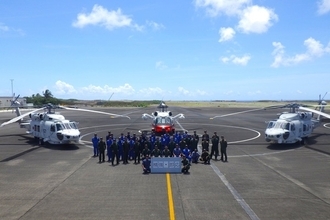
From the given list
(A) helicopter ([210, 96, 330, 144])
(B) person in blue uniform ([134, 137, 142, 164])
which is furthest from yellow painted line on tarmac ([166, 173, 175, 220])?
(A) helicopter ([210, 96, 330, 144])

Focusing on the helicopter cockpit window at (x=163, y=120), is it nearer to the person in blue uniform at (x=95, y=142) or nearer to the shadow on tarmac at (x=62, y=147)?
the shadow on tarmac at (x=62, y=147)

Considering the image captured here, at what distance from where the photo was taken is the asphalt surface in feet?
36.3

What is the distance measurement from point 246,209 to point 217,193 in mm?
2026

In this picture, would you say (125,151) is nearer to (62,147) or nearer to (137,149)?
(137,149)

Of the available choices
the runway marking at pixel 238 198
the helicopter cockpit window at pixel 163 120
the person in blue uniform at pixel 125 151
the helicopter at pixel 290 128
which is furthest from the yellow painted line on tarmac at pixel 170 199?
the helicopter cockpit window at pixel 163 120

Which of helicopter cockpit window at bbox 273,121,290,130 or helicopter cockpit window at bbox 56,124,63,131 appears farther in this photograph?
helicopter cockpit window at bbox 273,121,290,130

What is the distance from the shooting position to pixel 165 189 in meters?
13.8

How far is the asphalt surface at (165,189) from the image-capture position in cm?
1105

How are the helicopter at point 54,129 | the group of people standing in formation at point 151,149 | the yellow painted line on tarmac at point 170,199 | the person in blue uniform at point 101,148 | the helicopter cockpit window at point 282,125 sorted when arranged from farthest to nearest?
the helicopter cockpit window at point 282,125
the helicopter at point 54,129
the person in blue uniform at point 101,148
the group of people standing in formation at point 151,149
the yellow painted line on tarmac at point 170,199

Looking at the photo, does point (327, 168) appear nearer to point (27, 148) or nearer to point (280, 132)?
→ point (280, 132)

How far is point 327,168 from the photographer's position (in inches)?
719

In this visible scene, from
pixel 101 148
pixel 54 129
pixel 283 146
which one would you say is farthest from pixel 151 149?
pixel 283 146

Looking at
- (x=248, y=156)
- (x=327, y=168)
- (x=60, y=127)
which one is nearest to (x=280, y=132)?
(x=248, y=156)

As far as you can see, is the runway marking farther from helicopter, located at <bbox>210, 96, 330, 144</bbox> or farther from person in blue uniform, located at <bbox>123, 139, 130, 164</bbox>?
helicopter, located at <bbox>210, 96, 330, 144</bbox>
